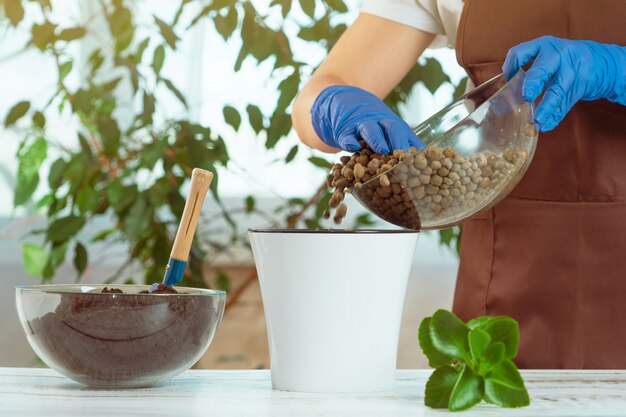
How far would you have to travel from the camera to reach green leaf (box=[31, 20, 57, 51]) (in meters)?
1.70

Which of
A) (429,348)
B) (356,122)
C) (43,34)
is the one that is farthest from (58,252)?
(429,348)

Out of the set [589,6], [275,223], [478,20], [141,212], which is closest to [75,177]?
[141,212]

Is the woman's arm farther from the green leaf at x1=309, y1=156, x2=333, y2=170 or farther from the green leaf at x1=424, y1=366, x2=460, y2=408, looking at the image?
the green leaf at x1=424, y1=366, x2=460, y2=408

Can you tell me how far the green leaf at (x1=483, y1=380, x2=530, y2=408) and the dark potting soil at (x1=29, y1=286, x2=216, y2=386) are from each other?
0.75ft

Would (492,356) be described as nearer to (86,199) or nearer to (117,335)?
(117,335)

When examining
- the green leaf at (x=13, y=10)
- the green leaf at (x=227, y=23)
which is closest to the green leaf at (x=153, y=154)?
the green leaf at (x=227, y=23)

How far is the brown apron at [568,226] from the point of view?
1.14 m

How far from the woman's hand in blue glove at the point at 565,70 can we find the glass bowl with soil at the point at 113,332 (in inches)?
19.7

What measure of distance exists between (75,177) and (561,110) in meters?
1.17

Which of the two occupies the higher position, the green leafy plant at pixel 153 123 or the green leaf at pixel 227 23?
the green leaf at pixel 227 23

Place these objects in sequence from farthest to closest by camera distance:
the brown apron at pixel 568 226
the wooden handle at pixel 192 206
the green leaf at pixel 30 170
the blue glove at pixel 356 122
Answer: the green leaf at pixel 30 170 < the brown apron at pixel 568 226 < the blue glove at pixel 356 122 < the wooden handle at pixel 192 206

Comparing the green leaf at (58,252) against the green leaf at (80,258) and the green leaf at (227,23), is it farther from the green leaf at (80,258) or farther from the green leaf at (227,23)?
the green leaf at (227,23)

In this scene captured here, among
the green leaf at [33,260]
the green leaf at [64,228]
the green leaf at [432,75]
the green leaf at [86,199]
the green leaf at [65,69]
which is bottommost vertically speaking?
the green leaf at [33,260]

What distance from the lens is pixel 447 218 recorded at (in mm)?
824
